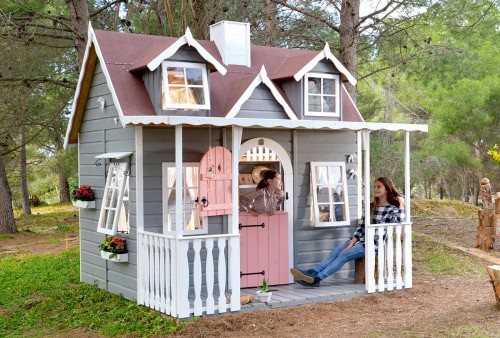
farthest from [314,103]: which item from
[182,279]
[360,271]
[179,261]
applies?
[182,279]

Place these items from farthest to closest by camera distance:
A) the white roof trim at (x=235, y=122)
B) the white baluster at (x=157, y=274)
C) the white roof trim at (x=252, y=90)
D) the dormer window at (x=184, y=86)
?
1. the white roof trim at (x=252, y=90)
2. the dormer window at (x=184, y=86)
3. the white baluster at (x=157, y=274)
4. the white roof trim at (x=235, y=122)

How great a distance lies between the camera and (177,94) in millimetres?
8781

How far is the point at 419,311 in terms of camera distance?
28.5 ft

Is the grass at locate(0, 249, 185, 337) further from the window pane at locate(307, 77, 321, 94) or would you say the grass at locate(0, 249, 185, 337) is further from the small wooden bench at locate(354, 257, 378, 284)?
the window pane at locate(307, 77, 321, 94)

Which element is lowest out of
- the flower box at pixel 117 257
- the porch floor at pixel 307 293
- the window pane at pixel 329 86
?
the porch floor at pixel 307 293

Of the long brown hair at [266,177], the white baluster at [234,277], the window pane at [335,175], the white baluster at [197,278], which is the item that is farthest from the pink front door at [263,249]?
the white baluster at [197,278]

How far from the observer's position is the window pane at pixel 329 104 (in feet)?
32.7

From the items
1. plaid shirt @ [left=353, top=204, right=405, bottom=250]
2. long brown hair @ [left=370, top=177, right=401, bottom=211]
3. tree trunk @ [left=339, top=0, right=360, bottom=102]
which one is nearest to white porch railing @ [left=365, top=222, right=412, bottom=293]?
plaid shirt @ [left=353, top=204, right=405, bottom=250]


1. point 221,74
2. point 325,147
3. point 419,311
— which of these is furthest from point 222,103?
point 419,311

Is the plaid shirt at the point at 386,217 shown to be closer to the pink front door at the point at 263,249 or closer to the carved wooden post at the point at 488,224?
the pink front door at the point at 263,249

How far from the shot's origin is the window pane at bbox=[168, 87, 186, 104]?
28.7ft

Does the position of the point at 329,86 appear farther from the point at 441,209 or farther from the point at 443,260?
the point at 441,209

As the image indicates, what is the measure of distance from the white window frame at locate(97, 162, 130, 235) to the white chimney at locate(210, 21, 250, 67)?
2.31 meters

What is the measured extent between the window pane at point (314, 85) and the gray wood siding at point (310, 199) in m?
0.59
